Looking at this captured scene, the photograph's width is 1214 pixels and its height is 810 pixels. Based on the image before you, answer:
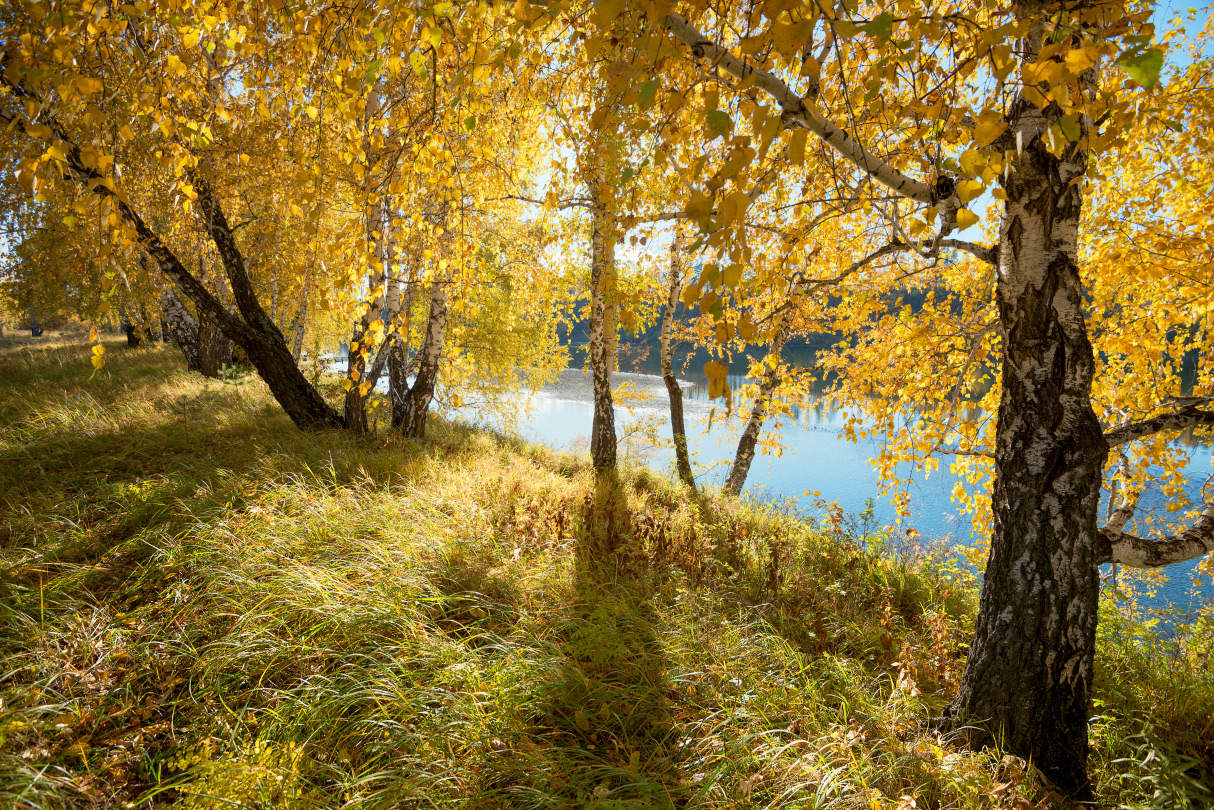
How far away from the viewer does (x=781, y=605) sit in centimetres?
365

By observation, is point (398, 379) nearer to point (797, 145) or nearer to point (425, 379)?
point (425, 379)

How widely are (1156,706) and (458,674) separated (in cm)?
391

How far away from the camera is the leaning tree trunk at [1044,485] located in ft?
7.61

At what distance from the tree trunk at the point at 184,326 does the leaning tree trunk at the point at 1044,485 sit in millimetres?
14085

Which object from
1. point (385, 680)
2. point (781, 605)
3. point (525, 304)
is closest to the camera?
point (385, 680)

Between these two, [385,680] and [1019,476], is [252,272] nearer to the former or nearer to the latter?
[385,680]

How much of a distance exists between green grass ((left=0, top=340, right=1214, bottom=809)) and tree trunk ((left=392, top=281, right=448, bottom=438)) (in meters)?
2.53

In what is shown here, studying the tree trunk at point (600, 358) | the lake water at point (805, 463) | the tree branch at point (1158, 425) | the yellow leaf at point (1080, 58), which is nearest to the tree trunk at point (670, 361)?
the lake water at point (805, 463)

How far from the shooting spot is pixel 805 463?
1920cm

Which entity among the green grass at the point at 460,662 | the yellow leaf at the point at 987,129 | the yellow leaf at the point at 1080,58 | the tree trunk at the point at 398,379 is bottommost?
the green grass at the point at 460,662

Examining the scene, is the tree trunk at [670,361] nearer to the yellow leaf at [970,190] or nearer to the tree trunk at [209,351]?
the yellow leaf at [970,190]

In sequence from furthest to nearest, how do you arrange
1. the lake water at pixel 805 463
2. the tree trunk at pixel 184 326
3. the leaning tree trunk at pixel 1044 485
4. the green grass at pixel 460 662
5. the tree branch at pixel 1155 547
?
the tree trunk at pixel 184 326, the lake water at pixel 805 463, the tree branch at pixel 1155 547, the leaning tree trunk at pixel 1044 485, the green grass at pixel 460 662

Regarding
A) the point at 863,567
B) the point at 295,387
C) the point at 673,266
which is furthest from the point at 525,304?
the point at 863,567

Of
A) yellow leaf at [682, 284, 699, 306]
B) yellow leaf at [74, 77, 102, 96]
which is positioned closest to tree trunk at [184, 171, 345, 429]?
yellow leaf at [74, 77, 102, 96]
